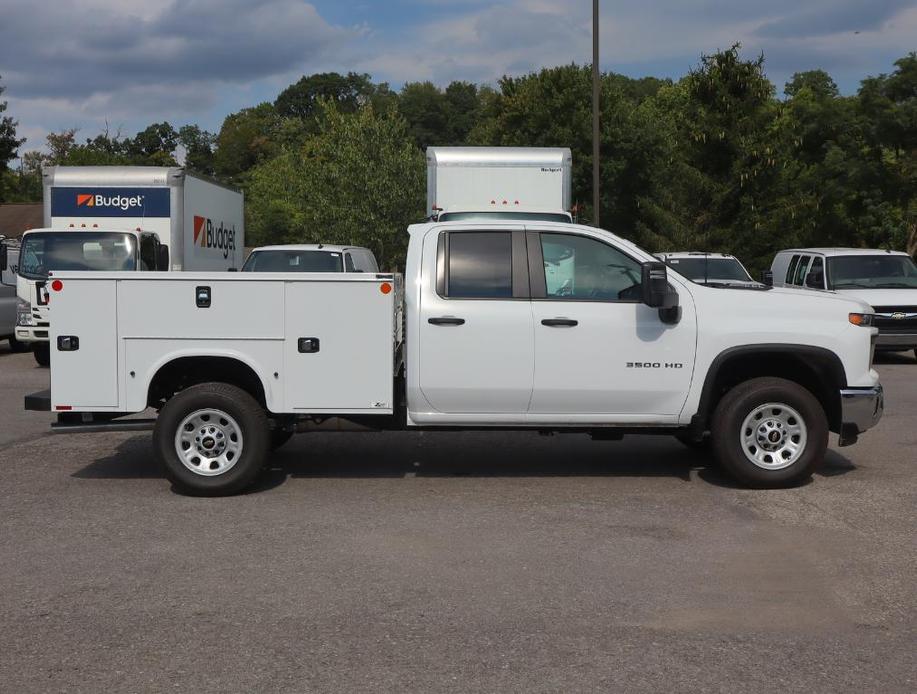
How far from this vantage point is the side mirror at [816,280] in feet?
59.7

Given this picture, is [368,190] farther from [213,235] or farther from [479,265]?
[479,265]

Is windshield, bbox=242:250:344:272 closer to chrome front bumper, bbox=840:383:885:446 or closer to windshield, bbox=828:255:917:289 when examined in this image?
windshield, bbox=828:255:917:289

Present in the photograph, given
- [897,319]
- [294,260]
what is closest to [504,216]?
[294,260]

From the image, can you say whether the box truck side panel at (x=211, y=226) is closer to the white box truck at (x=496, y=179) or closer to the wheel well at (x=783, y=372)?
the white box truck at (x=496, y=179)

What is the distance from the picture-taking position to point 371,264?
19344 millimetres

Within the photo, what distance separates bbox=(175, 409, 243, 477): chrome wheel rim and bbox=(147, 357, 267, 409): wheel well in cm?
36

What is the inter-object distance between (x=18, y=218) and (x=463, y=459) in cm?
6110

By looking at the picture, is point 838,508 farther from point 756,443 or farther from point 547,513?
point 547,513

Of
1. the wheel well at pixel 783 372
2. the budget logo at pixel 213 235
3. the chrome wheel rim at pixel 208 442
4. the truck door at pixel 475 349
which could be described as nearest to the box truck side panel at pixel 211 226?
the budget logo at pixel 213 235

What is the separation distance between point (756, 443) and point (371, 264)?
12.1 m

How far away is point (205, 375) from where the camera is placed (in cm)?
822

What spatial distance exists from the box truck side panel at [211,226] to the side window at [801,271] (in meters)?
10.8

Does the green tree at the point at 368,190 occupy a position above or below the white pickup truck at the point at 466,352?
above

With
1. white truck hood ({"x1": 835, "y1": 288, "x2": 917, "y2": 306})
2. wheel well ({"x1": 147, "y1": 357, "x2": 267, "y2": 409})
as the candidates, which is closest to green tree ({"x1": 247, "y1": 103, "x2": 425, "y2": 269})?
white truck hood ({"x1": 835, "y1": 288, "x2": 917, "y2": 306})
